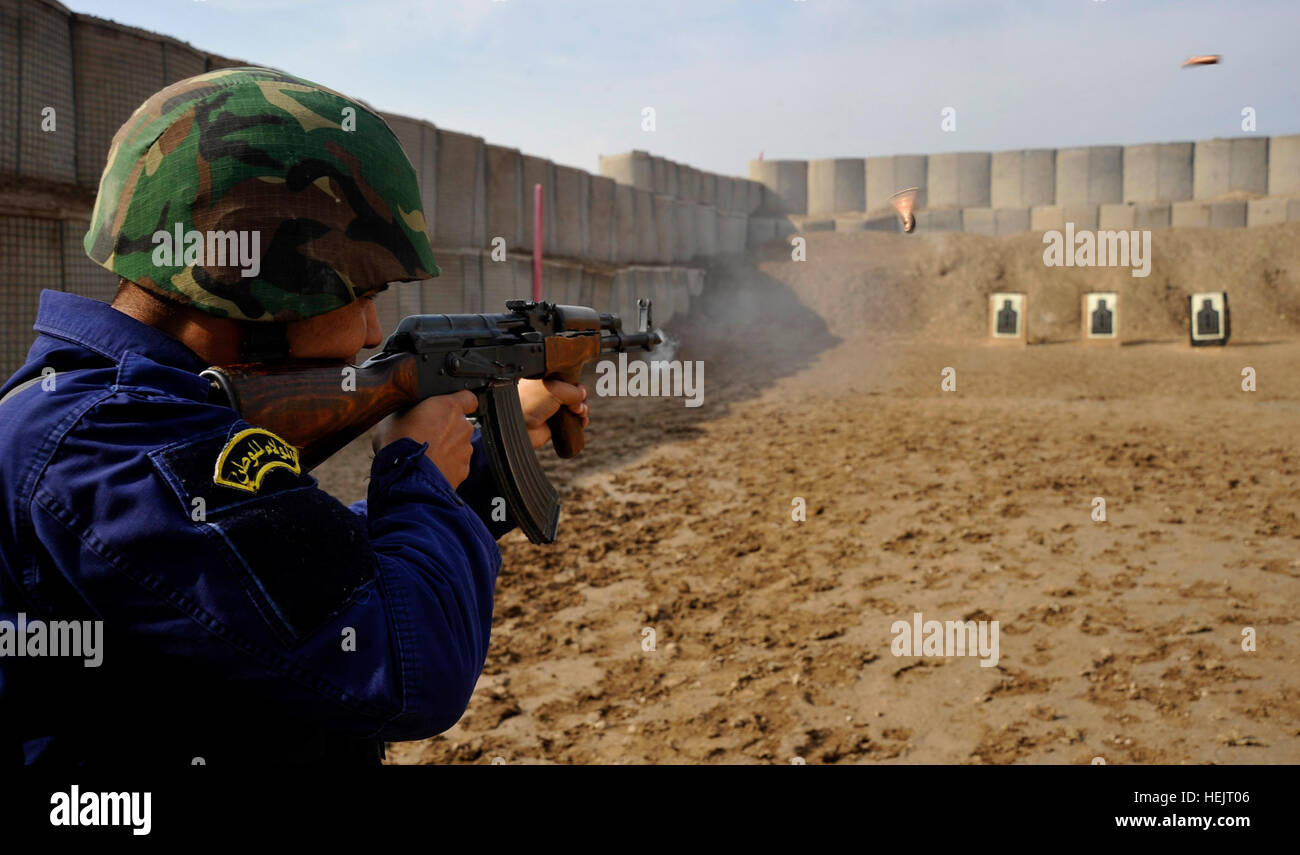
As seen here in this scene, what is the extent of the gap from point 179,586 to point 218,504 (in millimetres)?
99

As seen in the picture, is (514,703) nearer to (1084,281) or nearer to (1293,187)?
(1084,281)

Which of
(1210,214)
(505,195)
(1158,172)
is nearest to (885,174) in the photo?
(1158,172)

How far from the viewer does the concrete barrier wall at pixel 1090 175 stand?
98.8 feet

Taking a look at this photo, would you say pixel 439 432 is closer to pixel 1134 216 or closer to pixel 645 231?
pixel 645 231

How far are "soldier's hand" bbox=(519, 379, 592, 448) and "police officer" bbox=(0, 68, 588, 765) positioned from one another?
1129 millimetres

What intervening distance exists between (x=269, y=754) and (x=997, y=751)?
3.25 meters

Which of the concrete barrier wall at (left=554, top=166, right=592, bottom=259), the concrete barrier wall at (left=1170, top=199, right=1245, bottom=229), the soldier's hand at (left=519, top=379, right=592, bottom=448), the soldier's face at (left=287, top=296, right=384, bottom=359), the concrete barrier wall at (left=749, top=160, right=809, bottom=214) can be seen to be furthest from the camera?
the concrete barrier wall at (left=749, top=160, right=809, bottom=214)

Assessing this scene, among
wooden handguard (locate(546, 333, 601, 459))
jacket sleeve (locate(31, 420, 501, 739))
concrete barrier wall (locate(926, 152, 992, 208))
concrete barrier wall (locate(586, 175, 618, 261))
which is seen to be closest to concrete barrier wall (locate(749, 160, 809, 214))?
concrete barrier wall (locate(926, 152, 992, 208))

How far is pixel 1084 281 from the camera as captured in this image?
22.6m

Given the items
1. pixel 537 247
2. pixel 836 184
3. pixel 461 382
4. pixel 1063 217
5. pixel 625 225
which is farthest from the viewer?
pixel 836 184

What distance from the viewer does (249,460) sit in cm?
109

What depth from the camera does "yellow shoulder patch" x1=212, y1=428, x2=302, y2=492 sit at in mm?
1058

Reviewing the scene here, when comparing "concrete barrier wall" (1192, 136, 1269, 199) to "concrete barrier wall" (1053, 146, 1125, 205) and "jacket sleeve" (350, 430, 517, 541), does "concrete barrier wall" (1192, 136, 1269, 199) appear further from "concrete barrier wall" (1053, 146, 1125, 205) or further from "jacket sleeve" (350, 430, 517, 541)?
"jacket sleeve" (350, 430, 517, 541)

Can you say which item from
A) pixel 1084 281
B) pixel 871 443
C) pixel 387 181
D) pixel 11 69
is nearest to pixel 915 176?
pixel 1084 281
